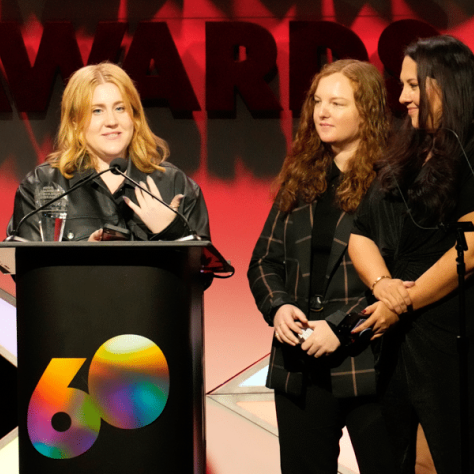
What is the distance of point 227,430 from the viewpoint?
341cm

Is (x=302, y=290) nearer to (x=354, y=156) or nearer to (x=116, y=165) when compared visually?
(x=354, y=156)

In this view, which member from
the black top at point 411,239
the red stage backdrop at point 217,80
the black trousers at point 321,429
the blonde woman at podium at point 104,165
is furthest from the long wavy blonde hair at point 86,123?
the red stage backdrop at point 217,80

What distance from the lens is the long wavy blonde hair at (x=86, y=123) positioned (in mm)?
2461

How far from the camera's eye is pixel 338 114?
2146 mm

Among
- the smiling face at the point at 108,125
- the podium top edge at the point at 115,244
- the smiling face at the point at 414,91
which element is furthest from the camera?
the smiling face at the point at 108,125

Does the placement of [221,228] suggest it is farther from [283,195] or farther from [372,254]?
[372,254]

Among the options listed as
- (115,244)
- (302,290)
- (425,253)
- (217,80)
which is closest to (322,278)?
(302,290)

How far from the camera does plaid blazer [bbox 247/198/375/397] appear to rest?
1940 millimetres

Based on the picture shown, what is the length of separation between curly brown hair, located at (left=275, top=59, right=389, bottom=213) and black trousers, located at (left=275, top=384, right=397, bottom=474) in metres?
0.58

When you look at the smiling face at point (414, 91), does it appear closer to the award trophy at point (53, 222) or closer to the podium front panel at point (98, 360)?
the podium front panel at point (98, 360)

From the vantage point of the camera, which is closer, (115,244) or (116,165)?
(115,244)

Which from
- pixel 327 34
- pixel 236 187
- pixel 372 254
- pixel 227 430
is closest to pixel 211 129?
pixel 236 187

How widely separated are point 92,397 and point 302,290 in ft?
2.46

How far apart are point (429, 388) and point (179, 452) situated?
665 mm
